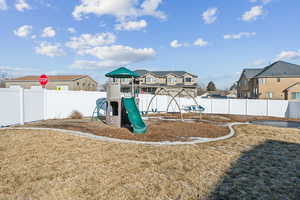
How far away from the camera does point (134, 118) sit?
25.2ft

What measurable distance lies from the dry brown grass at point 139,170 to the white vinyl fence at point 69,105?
2.47m

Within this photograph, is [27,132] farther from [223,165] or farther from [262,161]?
[262,161]

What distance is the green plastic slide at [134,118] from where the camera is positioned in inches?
285

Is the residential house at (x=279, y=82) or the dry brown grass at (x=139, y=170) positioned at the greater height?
the residential house at (x=279, y=82)

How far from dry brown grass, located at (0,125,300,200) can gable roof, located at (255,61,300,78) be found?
97.9ft

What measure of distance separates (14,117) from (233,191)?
30.5ft

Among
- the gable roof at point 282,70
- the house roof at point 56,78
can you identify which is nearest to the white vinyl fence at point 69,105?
the gable roof at point 282,70

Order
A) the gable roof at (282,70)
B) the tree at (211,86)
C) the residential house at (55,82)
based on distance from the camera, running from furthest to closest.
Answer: the tree at (211,86), the residential house at (55,82), the gable roof at (282,70)

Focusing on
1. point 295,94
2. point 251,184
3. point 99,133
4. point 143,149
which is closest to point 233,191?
point 251,184

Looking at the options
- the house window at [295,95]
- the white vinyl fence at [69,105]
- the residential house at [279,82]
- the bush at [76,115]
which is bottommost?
the bush at [76,115]

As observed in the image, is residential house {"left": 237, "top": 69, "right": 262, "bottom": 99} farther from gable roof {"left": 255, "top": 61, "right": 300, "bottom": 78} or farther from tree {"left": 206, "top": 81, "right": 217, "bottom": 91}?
tree {"left": 206, "top": 81, "right": 217, "bottom": 91}

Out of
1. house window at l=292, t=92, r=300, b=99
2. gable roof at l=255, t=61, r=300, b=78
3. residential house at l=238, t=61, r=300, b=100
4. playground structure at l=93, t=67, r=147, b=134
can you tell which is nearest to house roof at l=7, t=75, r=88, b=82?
playground structure at l=93, t=67, r=147, b=134

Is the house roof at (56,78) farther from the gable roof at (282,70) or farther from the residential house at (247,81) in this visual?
the gable roof at (282,70)

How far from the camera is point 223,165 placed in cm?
418
